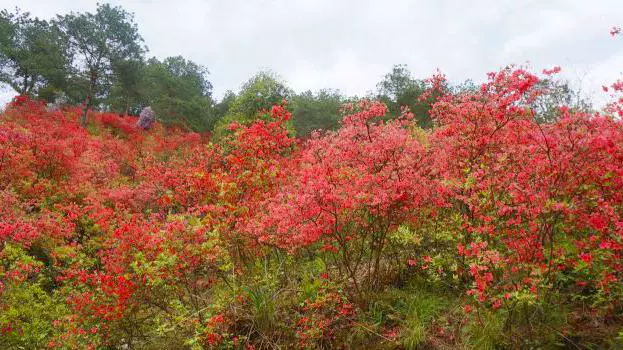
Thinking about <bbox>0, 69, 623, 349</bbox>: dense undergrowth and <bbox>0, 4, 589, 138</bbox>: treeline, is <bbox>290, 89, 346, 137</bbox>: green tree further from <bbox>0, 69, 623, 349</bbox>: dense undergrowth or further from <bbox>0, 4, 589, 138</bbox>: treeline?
<bbox>0, 69, 623, 349</bbox>: dense undergrowth

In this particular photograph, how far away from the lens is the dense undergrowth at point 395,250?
4.36 m

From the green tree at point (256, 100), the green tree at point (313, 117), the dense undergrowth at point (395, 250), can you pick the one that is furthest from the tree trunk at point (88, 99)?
the dense undergrowth at point (395, 250)

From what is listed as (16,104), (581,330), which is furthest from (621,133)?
(16,104)

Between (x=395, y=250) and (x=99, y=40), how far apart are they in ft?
74.9

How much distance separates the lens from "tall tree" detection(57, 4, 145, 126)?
23.1 metres

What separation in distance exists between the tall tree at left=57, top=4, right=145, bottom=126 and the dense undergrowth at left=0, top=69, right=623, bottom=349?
18.8 m

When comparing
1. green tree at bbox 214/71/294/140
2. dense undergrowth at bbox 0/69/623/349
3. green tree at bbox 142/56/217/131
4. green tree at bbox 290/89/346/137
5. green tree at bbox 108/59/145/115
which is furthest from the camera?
green tree at bbox 290/89/346/137

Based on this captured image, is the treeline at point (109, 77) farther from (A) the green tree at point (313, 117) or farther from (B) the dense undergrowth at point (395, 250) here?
(B) the dense undergrowth at point (395, 250)

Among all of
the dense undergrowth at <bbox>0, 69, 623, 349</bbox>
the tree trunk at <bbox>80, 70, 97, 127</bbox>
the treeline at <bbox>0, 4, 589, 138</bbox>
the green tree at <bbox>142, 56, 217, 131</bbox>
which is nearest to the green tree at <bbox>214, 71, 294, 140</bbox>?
the treeline at <bbox>0, 4, 589, 138</bbox>

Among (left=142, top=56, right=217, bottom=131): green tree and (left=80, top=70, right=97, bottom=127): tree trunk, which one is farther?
(left=142, top=56, right=217, bottom=131): green tree

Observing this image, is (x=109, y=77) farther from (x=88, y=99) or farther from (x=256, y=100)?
(x=256, y=100)

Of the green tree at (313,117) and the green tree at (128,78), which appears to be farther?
the green tree at (313,117)

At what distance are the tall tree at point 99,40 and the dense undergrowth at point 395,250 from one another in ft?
61.5

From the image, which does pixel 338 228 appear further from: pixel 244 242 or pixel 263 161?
pixel 263 161
